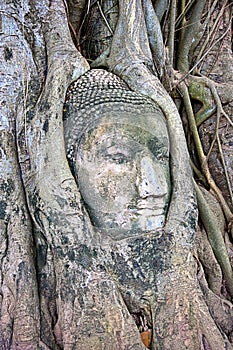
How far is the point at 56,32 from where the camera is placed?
2.20 metres

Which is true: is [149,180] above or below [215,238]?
above

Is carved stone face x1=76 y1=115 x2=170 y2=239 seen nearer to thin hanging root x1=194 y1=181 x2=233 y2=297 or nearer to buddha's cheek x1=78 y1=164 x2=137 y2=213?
buddha's cheek x1=78 y1=164 x2=137 y2=213

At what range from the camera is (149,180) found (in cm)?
194

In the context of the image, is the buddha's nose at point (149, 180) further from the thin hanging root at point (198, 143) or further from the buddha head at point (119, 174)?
the thin hanging root at point (198, 143)

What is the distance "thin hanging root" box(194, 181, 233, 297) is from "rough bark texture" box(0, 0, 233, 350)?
270 millimetres

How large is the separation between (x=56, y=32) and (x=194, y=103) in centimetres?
96

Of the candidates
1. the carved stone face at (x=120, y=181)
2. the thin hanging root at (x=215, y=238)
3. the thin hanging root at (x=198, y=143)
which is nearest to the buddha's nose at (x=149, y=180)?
the carved stone face at (x=120, y=181)

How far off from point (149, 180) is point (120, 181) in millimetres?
117

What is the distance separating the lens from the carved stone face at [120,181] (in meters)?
1.93

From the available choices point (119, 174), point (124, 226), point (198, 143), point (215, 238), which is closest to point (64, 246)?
point (124, 226)

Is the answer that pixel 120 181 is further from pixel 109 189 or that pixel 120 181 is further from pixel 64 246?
pixel 64 246

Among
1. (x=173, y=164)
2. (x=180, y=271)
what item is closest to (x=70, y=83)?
(x=173, y=164)

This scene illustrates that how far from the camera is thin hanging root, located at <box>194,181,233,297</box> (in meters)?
2.40

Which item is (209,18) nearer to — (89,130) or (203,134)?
(203,134)
